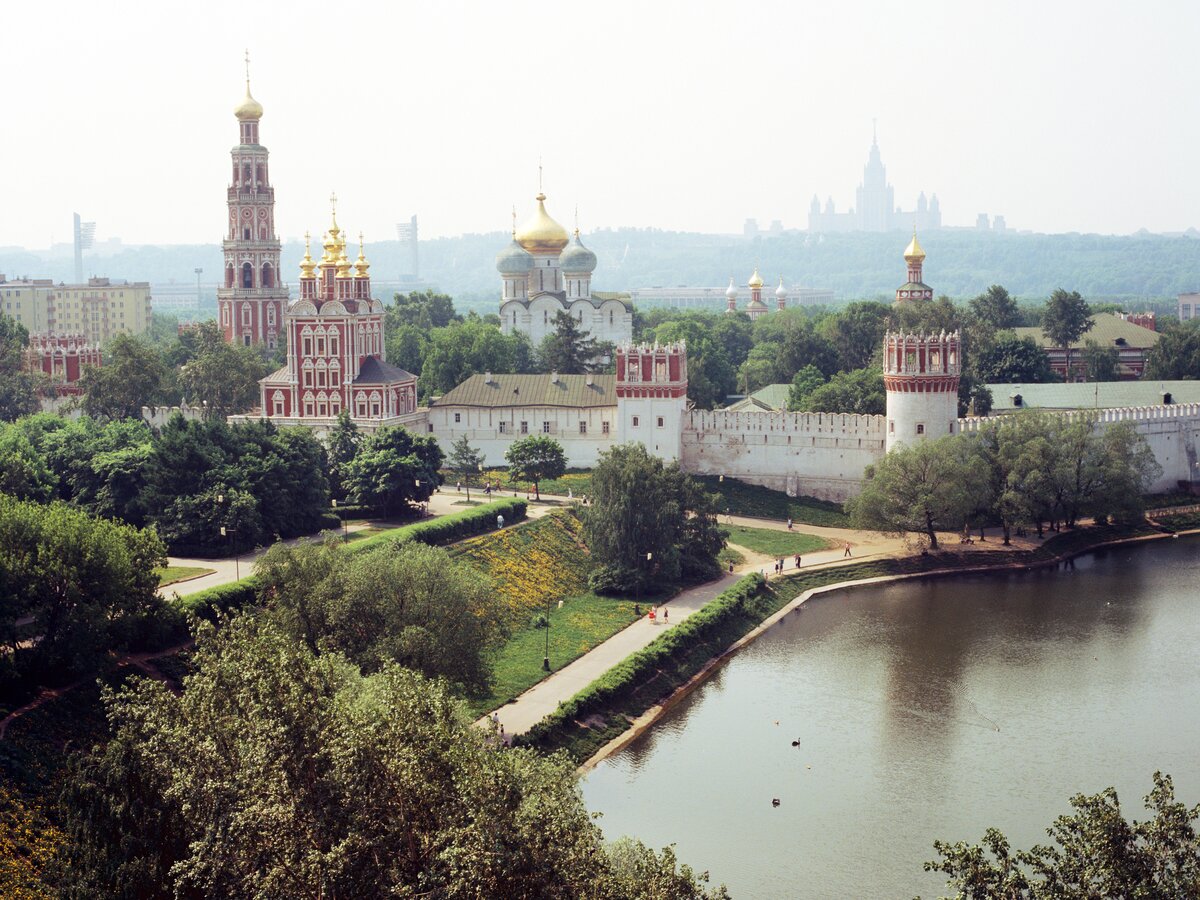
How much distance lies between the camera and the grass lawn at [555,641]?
107 ft

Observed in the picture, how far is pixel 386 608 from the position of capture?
3028 centimetres

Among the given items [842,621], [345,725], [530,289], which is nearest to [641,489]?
[842,621]

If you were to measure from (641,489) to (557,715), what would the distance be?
1134 cm

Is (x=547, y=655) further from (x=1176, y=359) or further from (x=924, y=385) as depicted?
(x=1176, y=359)

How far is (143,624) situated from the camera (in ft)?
98.5

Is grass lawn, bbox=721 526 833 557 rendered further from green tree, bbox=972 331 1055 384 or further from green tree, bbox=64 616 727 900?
green tree, bbox=64 616 727 900

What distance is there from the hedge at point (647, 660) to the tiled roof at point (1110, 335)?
38815 mm

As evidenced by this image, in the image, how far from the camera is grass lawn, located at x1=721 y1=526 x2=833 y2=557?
4584 centimetres

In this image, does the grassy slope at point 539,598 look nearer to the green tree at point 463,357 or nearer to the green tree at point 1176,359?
the green tree at point 463,357

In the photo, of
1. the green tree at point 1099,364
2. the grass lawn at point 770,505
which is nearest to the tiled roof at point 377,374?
the grass lawn at point 770,505

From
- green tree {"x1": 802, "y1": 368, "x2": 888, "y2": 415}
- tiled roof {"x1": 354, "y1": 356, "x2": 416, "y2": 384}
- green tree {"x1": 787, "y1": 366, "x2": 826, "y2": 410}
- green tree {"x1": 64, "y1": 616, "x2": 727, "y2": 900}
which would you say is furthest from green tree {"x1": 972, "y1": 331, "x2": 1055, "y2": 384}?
green tree {"x1": 64, "y1": 616, "x2": 727, "y2": 900}

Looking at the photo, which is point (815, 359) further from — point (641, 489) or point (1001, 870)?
point (1001, 870)

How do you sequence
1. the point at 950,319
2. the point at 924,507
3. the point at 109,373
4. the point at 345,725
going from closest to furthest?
the point at 345,725 → the point at 924,507 → the point at 109,373 → the point at 950,319

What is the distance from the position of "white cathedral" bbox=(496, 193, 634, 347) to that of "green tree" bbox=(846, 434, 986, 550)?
90.0 feet
